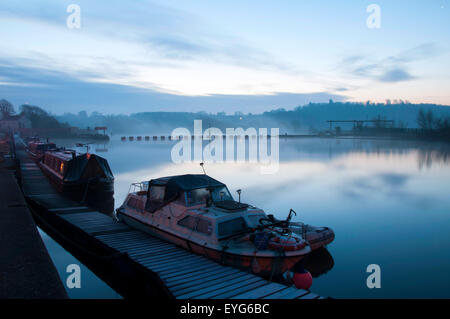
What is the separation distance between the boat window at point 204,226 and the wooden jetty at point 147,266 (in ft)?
3.43

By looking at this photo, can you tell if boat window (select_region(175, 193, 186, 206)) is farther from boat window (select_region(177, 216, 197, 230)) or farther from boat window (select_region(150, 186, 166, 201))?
boat window (select_region(150, 186, 166, 201))

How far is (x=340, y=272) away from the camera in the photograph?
16.3m

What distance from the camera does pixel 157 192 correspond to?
16266mm

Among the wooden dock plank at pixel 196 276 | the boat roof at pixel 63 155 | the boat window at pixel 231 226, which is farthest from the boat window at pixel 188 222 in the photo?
the boat roof at pixel 63 155

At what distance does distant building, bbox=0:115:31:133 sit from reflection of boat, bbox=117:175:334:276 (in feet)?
534

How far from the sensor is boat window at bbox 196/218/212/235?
12837 millimetres

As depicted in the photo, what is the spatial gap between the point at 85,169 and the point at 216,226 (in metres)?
21.2

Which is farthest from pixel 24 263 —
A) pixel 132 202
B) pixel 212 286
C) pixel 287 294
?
pixel 132 202

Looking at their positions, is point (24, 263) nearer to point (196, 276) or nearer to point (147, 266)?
point (147, 266)

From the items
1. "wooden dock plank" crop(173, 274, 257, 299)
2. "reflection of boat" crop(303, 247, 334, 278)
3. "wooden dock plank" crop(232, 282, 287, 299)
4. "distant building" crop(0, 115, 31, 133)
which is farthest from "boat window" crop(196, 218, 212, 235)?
"distant building" crop(0, 115, 31, 133)

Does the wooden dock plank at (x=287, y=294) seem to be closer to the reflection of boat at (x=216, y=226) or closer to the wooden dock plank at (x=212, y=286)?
the wooden dock plank at (x=212, y=286)

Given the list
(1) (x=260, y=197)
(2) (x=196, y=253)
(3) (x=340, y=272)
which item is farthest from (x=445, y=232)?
(2) (x=196, y=253)
